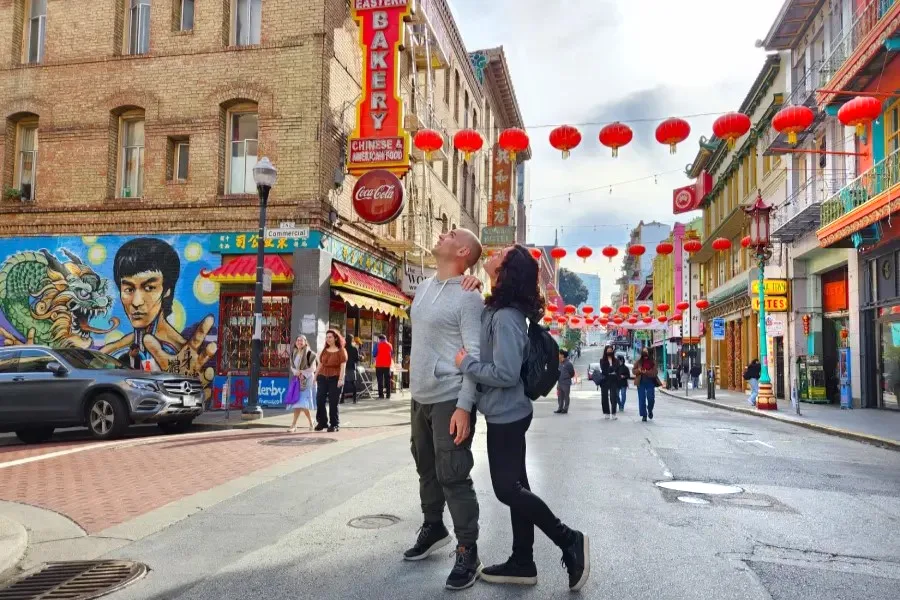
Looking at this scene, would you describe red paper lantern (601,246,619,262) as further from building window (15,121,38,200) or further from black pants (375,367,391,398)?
building window (15,121,38,200)

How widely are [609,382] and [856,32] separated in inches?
427

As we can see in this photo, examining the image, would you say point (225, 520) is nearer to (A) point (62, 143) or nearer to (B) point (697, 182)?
(A) point (62, 143)

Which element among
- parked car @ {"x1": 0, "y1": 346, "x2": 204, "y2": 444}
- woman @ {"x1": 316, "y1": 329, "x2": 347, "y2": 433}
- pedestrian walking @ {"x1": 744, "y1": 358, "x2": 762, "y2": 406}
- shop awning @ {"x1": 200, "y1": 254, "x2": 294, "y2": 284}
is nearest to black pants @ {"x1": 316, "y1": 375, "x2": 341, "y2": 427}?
woman @ {"x1": 316, "y1": 329, "x2": 347, "y2": 433}

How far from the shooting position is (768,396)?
20594 mm

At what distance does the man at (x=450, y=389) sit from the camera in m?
3.90

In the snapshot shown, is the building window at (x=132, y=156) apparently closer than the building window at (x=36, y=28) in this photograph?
Yes

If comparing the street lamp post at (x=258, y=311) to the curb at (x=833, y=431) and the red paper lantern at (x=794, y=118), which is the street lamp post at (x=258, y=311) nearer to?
the red paper lantern at (x=794, y=118)

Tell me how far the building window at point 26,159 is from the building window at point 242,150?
17.3 feet

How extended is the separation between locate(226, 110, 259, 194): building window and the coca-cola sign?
2.49m

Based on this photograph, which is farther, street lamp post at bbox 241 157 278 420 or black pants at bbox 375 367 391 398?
black pants at bbox 375 367 391 398

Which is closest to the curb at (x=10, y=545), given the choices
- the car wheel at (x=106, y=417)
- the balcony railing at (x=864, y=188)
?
the car wheel at (x=106, y=417)

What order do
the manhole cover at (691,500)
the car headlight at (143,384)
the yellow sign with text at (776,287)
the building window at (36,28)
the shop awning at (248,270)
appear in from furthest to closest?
1. the yellow sign with text at (776,287)
2. the building window at (36,28)
3. the shop awning at (248,270)
4. the car headlight at (143,384)
5. the manhole cover at (691,500)

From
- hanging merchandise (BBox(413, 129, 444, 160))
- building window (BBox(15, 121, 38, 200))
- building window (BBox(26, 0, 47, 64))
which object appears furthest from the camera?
building window (BBox(26, 0, 47, 64))

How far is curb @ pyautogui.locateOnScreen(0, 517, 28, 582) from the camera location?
4.39m
